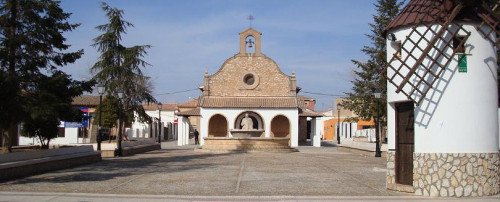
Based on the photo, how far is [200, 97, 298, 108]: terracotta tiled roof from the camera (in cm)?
5142

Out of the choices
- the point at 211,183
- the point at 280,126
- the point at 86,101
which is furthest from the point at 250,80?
the point at 211,183

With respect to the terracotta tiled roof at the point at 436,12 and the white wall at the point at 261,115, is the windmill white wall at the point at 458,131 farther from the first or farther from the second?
the white wall at the point at 261,115

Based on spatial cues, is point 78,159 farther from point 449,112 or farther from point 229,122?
point 229,122

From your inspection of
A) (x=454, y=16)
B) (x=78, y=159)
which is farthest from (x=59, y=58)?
(x=454, y=16)

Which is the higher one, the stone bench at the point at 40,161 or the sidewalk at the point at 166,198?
the stone bench at the point at 40,161

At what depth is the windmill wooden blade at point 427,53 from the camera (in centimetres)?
1176

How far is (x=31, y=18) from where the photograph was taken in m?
18.4

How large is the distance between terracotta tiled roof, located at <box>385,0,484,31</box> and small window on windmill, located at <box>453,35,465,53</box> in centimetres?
42

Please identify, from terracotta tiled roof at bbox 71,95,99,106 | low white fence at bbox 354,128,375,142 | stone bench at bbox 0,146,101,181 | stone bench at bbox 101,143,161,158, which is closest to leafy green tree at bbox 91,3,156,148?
stone bench at bbox 101,143,161,158

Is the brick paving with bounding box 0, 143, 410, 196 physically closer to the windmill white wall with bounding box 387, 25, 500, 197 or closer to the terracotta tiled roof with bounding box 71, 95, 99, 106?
the windmill white wall with bounding box 387, 25, 500, 197

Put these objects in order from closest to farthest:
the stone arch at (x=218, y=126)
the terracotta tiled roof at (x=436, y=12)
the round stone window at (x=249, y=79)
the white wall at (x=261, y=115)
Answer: the terracotta tiled roof at (x=436, y=12) < the white wall at (x=261, y=115) < the round stone window at (x=249, y=79) < the stone arch at (x=218, y=126)

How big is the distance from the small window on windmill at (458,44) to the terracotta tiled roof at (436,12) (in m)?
0.42

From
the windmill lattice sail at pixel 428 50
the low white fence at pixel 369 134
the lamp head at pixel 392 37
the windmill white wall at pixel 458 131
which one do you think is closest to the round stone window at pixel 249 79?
the low white fence at pixel 369 134

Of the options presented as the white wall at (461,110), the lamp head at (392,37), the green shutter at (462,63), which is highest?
the lamp head at (392,37)
